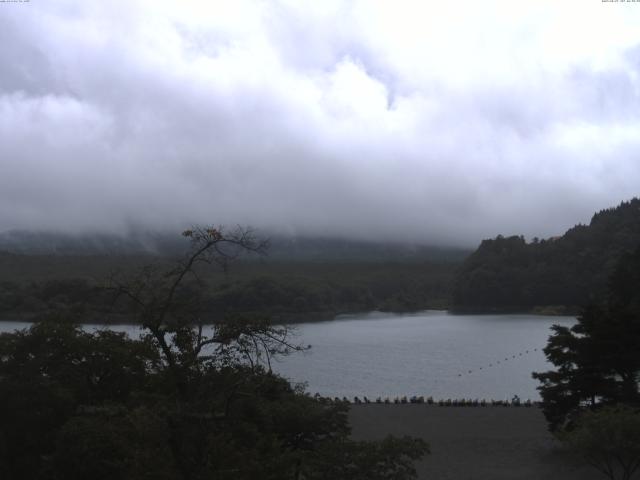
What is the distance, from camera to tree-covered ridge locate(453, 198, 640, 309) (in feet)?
298

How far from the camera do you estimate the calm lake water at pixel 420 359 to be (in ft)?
116

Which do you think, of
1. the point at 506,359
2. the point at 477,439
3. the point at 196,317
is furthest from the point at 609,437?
the point at 506,359

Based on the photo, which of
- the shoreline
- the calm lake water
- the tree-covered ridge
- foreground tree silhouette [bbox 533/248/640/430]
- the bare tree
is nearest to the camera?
the bare tree

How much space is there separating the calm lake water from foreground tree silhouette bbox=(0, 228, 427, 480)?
850 centimetres

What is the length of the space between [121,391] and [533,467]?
10.5 metres

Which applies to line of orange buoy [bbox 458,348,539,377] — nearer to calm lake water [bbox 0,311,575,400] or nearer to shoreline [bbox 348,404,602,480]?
calm lake water [bbox 0,311,575,400]

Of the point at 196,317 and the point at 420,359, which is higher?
the point at 196,317

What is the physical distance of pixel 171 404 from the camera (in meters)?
5.98

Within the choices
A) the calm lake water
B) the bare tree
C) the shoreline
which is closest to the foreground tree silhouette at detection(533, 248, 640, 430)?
the shoreline

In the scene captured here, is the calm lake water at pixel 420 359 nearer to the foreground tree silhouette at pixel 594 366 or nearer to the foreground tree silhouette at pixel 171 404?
the foreground tree silhouette at pixel 594 366

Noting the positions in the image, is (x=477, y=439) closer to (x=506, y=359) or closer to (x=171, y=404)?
(x=171, y=404)

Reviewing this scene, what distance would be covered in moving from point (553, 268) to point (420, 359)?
178ft

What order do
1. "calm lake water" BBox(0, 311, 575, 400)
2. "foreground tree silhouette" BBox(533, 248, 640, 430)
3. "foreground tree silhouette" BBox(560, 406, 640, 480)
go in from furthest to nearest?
"calm lake water" BBox(0, 311, 575, 400) < "foreground tree silhouette" BBox(533, 248, 640, 430) < "foreground tree silhouette" BBox(560, 406, 640, 480)

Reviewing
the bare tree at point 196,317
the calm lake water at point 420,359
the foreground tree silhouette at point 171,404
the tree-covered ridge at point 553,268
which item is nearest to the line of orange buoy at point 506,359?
the calm lake water at point 420,359
